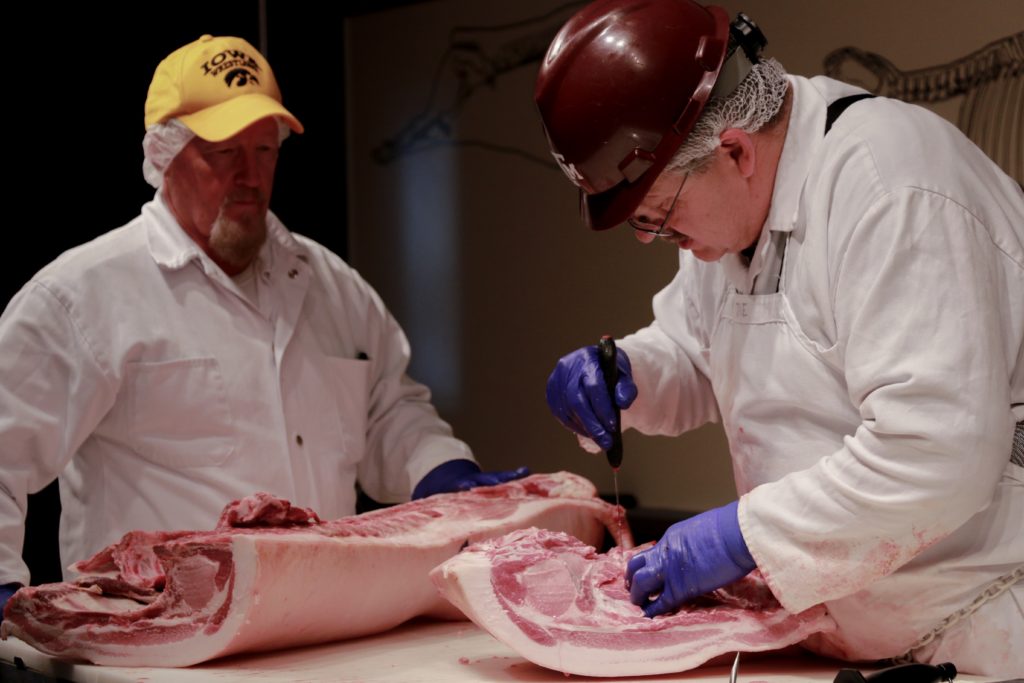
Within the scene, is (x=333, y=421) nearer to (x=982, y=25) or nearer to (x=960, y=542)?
(x=960, y=542)

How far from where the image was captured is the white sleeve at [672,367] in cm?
284

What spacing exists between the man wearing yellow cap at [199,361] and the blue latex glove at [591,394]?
29.7 inches

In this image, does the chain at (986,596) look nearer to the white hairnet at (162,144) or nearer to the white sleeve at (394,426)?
the white sleeve at (394,426)

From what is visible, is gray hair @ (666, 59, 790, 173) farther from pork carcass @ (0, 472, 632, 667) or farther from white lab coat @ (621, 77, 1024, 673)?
pork carcass @ (0, 472, 632, 667)

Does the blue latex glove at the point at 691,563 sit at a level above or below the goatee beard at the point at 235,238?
below

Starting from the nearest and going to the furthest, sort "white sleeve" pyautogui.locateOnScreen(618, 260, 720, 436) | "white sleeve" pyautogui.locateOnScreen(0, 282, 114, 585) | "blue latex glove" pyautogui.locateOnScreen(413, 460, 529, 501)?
1. "white sleeve" pyautogui.locateOnScreen(618, 260, 720, 436)
2. "white sleeve" pyautogui.locateOnScreen(0, 282, 114, 585)
3. "blue latex glove" pyautogui.locateOnScreen(413, 460, 529, 501)

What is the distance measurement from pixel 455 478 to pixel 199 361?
0.83 m

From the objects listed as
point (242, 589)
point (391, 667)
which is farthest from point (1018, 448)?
point (242, 589)

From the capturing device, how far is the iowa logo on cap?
11.9 feet

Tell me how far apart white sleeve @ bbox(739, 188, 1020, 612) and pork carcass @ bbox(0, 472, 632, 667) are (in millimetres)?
935

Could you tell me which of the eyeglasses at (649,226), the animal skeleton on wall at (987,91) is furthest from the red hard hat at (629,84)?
the animal skeleton on wall at (987,91)

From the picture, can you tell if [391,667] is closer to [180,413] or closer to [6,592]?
[6,592]

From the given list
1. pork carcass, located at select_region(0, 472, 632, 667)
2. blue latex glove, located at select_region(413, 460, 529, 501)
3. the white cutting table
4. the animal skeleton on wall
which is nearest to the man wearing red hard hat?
the white cutting table

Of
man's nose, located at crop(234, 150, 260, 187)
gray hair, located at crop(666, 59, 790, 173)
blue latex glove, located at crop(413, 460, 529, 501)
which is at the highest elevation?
gray hair, located at crop(666, 59, 790, 173)
